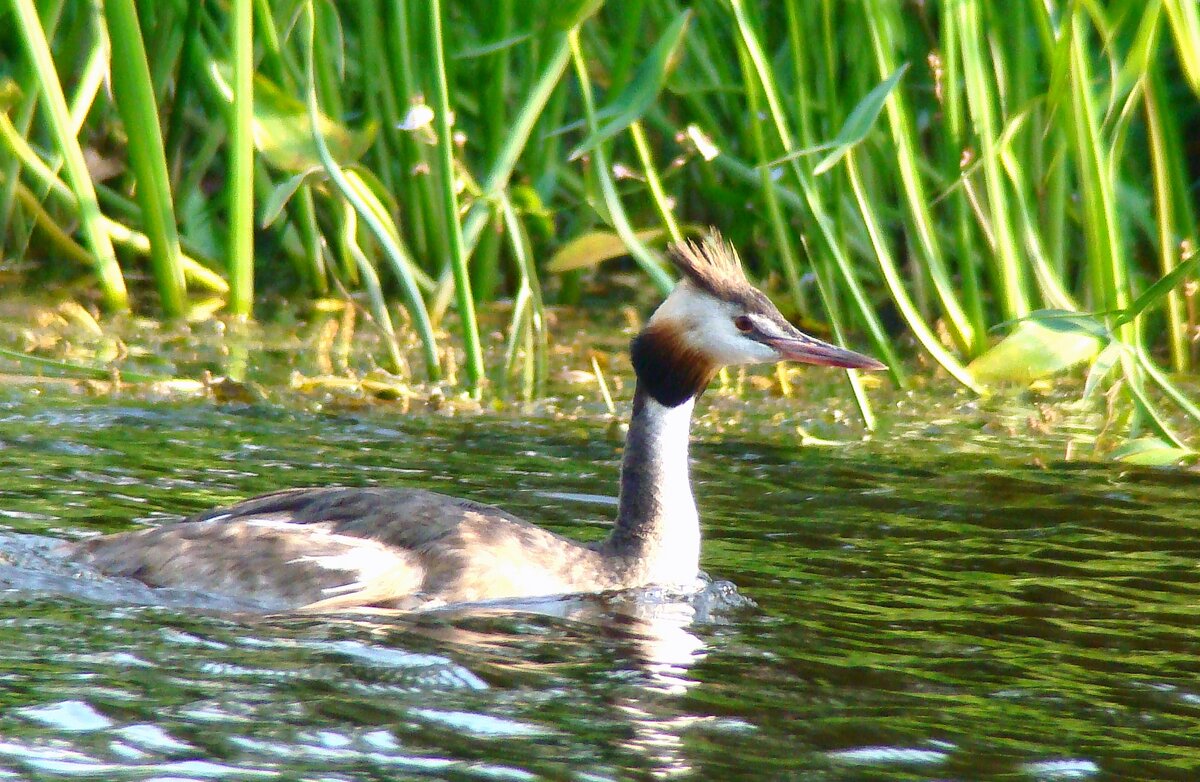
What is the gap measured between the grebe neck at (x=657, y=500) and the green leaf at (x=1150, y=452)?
59.5 inches

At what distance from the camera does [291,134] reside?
7.23m

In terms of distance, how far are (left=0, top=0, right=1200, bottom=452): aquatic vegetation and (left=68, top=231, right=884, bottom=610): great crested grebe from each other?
109 cm

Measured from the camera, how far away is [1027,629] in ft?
15.9

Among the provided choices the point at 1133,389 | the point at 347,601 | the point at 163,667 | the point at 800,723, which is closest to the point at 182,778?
the point at 163,667

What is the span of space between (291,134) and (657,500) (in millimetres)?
2511

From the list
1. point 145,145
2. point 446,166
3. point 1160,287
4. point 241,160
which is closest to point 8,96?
point 145,145

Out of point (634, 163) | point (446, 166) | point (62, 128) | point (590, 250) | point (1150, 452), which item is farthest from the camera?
point (634, 163)

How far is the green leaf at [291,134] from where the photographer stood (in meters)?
7.18

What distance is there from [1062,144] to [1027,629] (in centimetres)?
318

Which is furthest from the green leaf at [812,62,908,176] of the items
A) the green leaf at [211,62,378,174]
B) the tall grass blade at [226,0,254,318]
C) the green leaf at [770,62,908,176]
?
the tall grass blade at [226,0,254,318]

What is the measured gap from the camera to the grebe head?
5.54 metres

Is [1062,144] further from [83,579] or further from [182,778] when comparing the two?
[182,778]

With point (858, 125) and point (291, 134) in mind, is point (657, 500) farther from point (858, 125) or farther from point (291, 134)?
point (291, 134)

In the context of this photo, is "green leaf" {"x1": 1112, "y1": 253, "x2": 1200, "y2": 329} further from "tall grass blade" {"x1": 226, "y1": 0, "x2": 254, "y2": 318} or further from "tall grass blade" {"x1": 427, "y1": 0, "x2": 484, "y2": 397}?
"tall grass blade" {"x1": 226, "y1": 0, "x2": 254, "y2": 318}
